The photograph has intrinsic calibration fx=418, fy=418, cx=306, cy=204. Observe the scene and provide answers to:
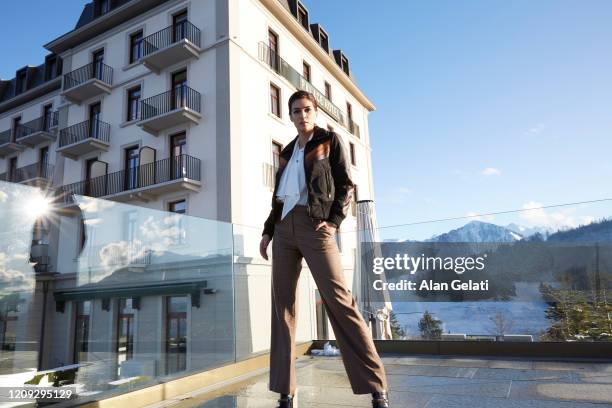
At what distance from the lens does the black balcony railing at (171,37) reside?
48.8 ft

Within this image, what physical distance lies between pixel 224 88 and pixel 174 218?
10.1 m

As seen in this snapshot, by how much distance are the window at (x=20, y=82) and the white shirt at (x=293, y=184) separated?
2582 centimetres

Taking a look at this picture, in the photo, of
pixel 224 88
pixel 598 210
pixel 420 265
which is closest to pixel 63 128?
pixel 224 88

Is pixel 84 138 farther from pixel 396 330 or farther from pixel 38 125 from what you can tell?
pixel 396 330

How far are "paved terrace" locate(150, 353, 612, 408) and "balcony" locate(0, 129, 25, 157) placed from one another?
23174mm

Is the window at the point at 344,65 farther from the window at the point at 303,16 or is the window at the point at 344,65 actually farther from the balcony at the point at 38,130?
the balcony at the point at 38,130

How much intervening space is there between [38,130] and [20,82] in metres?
4.41

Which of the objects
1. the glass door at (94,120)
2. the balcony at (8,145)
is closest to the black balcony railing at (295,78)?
the glass door at (94,120)

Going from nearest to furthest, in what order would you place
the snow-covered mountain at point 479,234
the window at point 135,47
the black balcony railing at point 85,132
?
the snow-covered mountain at point 479,234
the window at point 135,47
the black balcony railing at point 85,132

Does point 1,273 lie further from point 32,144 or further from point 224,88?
point 32,144

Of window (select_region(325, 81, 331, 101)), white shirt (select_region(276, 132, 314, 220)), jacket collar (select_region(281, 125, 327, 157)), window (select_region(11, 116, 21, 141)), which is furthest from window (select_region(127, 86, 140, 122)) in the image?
white shirt (select_region(276, 132, 314, 220))

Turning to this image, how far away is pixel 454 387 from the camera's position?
10.5ft

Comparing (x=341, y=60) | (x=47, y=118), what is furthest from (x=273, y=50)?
(x=47, y=118)

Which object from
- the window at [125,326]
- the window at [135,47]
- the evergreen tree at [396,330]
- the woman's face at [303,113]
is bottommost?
the evergreen tree at [396,330]
